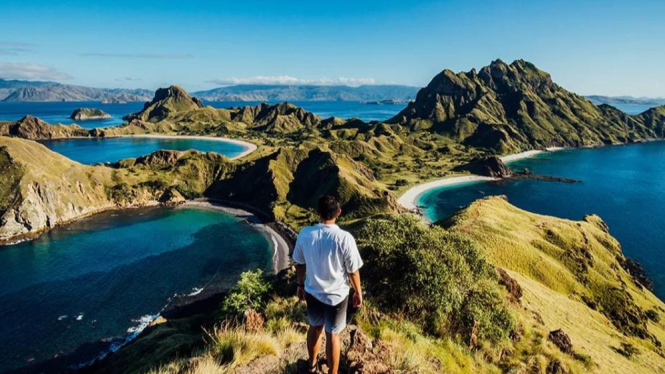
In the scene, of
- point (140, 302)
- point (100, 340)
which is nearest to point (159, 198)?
point (140, 302)

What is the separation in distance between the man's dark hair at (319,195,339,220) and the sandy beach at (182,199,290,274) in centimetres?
7491

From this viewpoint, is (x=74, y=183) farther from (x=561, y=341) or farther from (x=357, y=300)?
(x=357, y=300)

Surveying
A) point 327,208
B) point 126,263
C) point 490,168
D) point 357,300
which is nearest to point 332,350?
point 357,300

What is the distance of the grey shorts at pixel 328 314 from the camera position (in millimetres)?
9141

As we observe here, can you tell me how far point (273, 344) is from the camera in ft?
38.8

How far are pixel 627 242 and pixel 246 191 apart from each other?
124 m

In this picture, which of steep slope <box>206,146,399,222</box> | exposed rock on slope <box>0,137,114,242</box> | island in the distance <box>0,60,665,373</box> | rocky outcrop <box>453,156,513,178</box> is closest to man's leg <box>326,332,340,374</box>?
island in the distance <box>0,60,665,373</box>

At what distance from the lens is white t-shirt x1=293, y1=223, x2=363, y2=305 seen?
28.9 ft

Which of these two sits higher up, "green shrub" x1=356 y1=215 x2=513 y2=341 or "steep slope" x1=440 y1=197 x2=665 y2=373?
"green shrub" x1=356 y1=215 x2=513 y2=341

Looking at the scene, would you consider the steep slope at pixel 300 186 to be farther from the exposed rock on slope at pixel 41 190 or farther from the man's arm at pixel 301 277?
the man's arm at pixel 301 277

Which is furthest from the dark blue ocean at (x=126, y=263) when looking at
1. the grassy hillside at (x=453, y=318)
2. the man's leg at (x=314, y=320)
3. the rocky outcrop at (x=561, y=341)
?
the man's leg at (x=314, y=320)

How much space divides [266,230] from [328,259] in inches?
3933

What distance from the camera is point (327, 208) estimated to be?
29.3ft

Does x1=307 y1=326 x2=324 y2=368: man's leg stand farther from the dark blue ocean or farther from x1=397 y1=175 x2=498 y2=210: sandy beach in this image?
x1=397 y1=175 x2=498 y2=210: sandy beach
